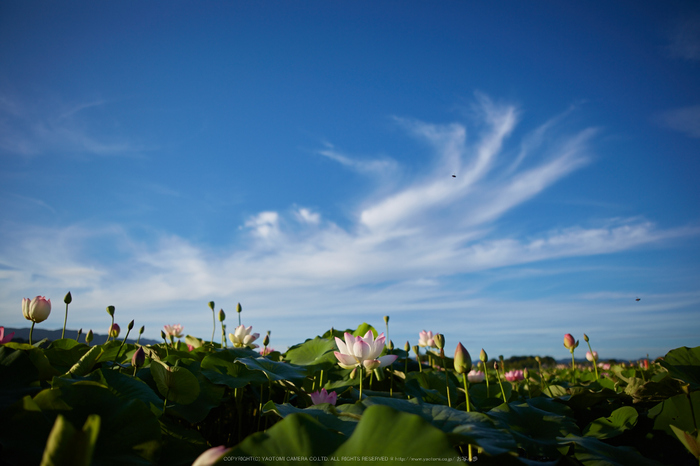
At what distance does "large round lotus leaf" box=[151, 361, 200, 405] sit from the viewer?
1.32 meters

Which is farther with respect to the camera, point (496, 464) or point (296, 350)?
point (296, 350)

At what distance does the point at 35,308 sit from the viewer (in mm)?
1981

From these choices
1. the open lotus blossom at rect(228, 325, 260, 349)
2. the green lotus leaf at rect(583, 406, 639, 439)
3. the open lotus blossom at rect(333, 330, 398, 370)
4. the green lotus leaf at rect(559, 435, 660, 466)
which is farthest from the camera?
the open lotus blossom at rect(228, 325, 260, 349)

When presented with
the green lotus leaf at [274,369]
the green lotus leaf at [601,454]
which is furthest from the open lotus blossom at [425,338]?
the green lotus leaf at [601,454]

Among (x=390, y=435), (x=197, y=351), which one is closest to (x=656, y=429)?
(x=390, y=435)

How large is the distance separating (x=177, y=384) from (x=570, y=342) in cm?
310

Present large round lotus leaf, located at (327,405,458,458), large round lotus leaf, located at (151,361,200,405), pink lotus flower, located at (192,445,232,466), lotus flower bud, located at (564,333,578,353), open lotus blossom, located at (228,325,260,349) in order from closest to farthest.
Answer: pink lotus flower, located at (192,445,232,466)
large round lotus leaf, located at (327,405,458,458)
large round lotus leaf, located at (151,361,200,405)
open lotus blossom, located at (228,325,260,349)
lotus flower bud, located at (564,333,578,353)

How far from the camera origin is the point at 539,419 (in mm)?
1487

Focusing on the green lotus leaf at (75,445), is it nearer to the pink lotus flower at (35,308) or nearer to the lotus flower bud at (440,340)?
the lotus flower bud at (440,340)

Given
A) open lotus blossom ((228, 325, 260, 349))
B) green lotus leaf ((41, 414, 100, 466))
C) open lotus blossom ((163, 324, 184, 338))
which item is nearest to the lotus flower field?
green lotus leaf ((41, 414, 100, 466))

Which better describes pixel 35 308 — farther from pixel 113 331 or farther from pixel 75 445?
pixel 75 445

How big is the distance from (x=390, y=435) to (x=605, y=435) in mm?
1172

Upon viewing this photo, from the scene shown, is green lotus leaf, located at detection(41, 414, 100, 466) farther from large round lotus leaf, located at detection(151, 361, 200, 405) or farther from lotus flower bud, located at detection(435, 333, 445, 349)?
lotus flower bud, located at detection(435, 333, 445, 349)

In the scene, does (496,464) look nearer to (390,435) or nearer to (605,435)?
(390,435)
